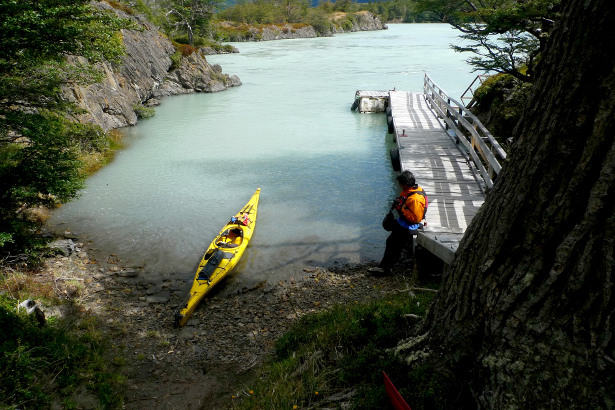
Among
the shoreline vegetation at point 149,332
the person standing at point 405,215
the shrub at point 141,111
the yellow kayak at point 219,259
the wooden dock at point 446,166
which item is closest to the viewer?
the shoreline vegetation at point 149,332

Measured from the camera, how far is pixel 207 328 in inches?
284

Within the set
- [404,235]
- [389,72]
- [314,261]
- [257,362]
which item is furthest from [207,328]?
[389,72]

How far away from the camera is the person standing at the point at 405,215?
24.1ft

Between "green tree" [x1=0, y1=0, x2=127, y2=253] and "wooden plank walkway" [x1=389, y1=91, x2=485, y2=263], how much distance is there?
718 cm

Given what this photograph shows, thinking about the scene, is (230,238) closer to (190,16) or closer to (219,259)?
(219,259)

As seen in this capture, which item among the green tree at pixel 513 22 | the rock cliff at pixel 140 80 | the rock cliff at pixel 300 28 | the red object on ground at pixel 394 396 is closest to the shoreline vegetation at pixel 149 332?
the red object on ground at pixel 394 396

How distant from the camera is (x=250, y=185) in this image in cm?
1429

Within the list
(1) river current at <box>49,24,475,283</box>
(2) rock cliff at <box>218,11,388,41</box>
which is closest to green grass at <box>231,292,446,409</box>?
(1) river current at <box>49,24,475,283</box>

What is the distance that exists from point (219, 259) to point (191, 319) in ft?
4.67

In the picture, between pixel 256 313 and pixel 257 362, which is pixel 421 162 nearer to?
pixel 256 313

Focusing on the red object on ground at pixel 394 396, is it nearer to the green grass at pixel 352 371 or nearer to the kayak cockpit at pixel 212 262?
the green grass at pixel 352 371

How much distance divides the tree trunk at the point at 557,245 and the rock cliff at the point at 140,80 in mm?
16180

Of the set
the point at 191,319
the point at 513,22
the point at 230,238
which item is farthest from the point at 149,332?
the point at 513,22

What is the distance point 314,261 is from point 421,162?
4893 millimetres
